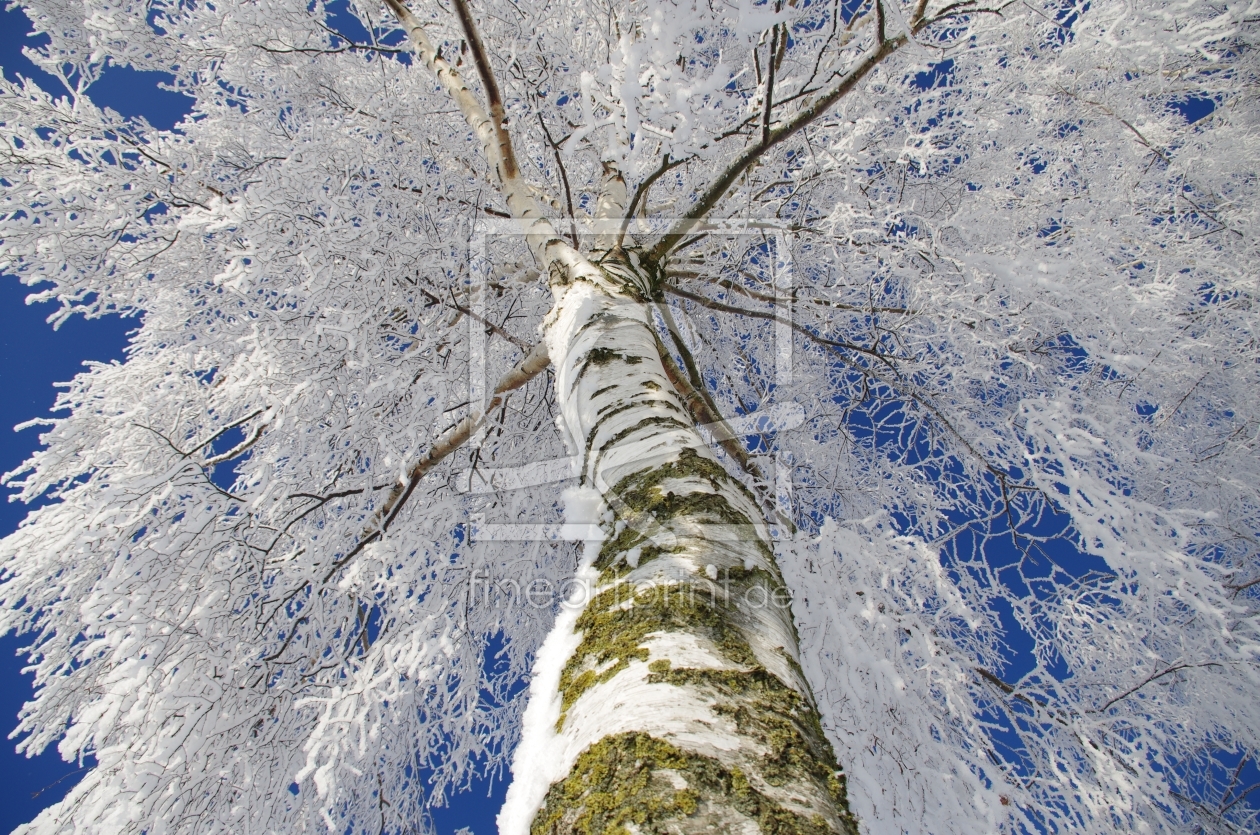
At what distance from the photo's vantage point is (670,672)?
0.89m

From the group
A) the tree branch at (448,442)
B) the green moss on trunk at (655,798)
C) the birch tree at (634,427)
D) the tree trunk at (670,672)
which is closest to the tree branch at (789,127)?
the birch tree at (634,427)

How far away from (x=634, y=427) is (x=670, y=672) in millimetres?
707

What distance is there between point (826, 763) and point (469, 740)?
8.10 ft

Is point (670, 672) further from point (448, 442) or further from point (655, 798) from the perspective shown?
point (448, 442)

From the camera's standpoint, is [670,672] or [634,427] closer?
[670,672]

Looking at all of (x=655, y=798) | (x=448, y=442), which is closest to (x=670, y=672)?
(x=655, y=798)

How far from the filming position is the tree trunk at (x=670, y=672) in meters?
0.72

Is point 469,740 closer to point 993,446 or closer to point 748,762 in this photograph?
point 748,762

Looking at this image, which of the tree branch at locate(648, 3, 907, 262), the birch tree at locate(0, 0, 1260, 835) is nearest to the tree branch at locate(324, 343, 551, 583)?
the birch tree at locate(0, 0, 1260, 835)

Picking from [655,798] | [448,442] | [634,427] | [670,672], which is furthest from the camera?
[448,442]

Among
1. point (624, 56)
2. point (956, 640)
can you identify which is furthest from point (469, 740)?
point (624, 56)

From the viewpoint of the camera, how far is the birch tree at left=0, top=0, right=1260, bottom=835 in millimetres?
1307

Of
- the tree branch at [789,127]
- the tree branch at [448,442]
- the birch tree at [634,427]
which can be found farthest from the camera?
the tree branch at [448,442]

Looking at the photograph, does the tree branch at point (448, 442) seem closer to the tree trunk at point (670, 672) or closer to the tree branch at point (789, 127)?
the tree branch at point (789, 127)
